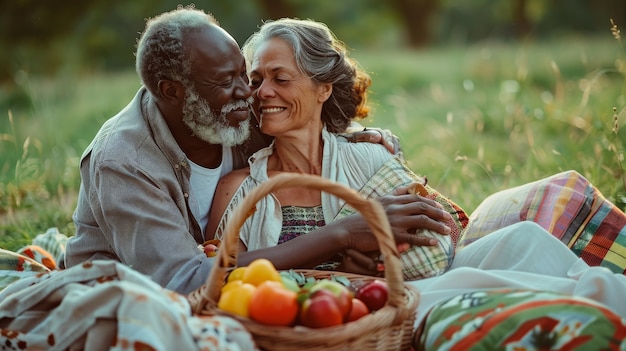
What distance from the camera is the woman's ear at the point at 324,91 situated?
432 cm

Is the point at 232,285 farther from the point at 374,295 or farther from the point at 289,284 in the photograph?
the point at 374,295

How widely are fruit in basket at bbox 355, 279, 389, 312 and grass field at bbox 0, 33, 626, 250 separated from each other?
1929 millimetres

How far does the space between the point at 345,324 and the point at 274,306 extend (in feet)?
0.87

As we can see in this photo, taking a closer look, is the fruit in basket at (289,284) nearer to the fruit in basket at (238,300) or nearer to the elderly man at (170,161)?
the fruit in basket at (238,300)

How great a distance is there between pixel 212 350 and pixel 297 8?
21.0 metres

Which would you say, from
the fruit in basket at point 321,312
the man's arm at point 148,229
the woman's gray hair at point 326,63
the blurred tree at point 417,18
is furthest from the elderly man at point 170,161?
the blurred tree at point 417,18

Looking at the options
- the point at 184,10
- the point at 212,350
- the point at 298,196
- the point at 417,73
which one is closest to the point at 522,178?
the point at 298,196

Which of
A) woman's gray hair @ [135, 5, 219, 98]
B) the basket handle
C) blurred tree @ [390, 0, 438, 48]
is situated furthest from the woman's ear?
blurred tree @ [390, 0, 438, 48]

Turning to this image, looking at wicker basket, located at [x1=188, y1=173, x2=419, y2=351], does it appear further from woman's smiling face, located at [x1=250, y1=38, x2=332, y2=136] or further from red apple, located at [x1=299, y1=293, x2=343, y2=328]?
woman's smiling face, located at [x1=250, y1=38, x2=332, y2=136]

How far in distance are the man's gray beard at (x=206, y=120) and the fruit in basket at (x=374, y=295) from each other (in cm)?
124

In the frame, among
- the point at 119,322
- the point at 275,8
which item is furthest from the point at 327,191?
the point at 275,8

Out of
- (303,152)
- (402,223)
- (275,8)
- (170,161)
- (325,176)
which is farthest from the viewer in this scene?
(275,8)

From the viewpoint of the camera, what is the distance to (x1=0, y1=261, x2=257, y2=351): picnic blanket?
2.67m

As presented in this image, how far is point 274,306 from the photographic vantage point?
2766 mm
